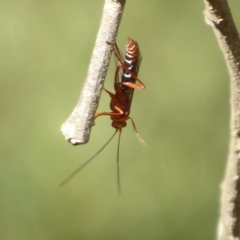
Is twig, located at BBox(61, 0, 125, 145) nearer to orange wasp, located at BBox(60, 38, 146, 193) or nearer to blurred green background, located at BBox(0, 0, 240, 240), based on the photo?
orange wasp, located at BBox(60, 38, 146, 193)

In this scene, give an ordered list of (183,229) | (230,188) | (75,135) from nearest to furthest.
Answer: (75,135) → (230,188) → (183,229)

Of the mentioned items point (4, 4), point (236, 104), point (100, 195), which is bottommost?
point (100, 195)

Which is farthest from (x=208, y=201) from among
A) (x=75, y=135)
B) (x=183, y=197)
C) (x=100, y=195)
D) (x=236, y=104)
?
(x=75, y=135)

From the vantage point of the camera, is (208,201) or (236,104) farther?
(208,201)

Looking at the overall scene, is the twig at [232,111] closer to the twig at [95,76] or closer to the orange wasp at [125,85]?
the twig at [95,76]

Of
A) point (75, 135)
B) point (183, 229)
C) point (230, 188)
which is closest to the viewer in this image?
point (75, 135)

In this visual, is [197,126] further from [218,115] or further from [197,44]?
[197,44]
